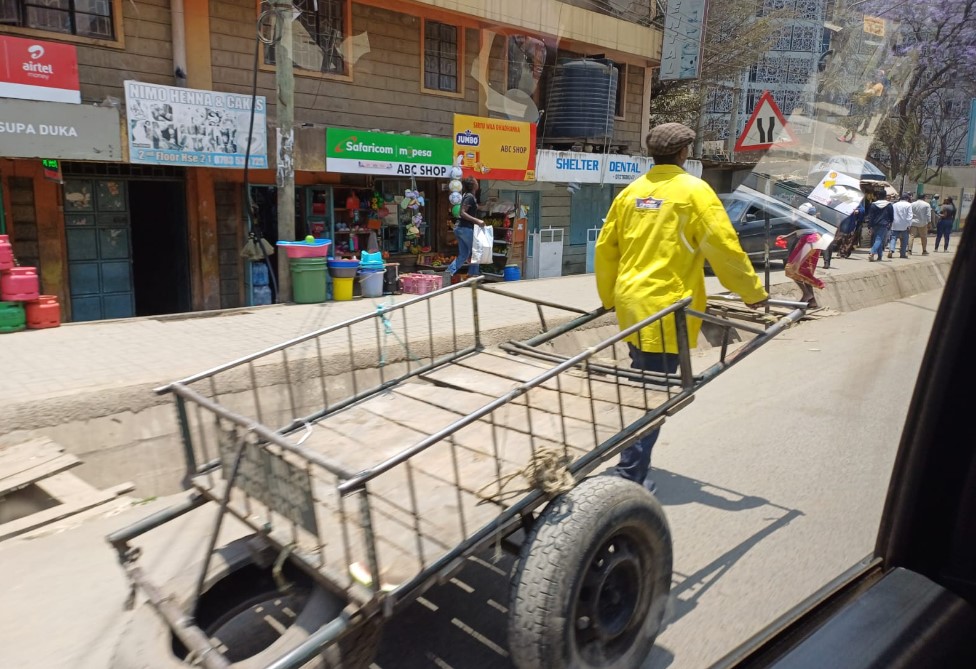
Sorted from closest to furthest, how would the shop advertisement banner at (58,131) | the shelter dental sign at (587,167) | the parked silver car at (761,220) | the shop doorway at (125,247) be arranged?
the parked silver car at (761,220) → the shop advertisement banner at (58,131) → the shop doorway at (125,247) → the shelter dental sign at (587,167)

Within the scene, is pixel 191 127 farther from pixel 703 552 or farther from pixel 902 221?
pixel 902 221

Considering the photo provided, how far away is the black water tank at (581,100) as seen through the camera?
14055 millimetres

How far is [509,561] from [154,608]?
1.62 metres

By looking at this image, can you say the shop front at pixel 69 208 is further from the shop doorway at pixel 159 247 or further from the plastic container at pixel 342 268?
the plastic container at pixel 342 268

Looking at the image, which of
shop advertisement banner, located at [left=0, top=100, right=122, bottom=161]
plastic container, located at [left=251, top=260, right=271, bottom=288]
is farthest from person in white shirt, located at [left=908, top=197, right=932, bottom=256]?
plastic container, located at [left=251, top=260, right=271, bottom=288]

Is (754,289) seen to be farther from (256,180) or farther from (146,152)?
(256,180)

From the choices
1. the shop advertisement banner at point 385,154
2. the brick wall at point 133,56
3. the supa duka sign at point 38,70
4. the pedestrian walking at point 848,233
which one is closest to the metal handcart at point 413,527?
the pedestrian walking at point 848,233

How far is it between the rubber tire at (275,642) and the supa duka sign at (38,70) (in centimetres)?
755

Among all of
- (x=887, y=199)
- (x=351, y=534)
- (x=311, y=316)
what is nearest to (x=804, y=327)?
(x=311, y=316)

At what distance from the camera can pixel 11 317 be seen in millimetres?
7109

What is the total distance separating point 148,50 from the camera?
30.7 ft

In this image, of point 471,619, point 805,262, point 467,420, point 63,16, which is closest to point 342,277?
point 63,16

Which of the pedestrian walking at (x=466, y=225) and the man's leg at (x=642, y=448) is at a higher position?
the pedestrian walking at (x=466, y=225)

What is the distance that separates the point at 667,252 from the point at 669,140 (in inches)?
23.3
